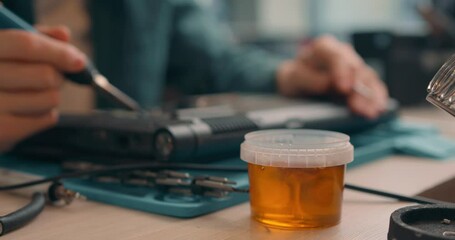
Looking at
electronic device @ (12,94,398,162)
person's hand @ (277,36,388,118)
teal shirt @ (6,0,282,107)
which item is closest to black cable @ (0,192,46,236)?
electronic device @ (12,94,398,162)

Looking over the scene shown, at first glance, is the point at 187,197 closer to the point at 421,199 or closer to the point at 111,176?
the point at 111,176

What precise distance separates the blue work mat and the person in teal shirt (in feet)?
0.12

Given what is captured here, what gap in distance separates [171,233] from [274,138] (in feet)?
0.37

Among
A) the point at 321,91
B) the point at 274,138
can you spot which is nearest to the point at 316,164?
the point at 274,138

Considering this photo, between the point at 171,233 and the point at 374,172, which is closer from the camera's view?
the point at 171,233

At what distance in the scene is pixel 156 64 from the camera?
1218 millimetres

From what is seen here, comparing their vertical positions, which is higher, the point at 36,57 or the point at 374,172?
the point at 36,57

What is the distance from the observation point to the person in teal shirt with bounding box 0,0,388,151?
0.60 meters

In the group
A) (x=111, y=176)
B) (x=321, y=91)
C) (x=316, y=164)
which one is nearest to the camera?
(x=316, y=164)

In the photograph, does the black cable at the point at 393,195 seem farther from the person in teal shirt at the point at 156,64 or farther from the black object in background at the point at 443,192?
the person in teal shirt at the point at 156,64

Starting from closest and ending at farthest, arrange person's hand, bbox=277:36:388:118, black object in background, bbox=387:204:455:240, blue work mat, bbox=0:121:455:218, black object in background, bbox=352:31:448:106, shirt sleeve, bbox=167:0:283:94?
black object in background, bbox=387:204:455:240
blue work mat, bbox=0:121:455:218
person's hand, bbox=277:36:388:118
shirt sleeve, bbox=167:0:283:94
black object in background, bbox=352:31:448:106

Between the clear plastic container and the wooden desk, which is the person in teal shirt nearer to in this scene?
the wooden desk

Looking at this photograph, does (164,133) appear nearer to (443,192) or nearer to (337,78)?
(443,192)

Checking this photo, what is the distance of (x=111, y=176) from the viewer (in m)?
0.54
